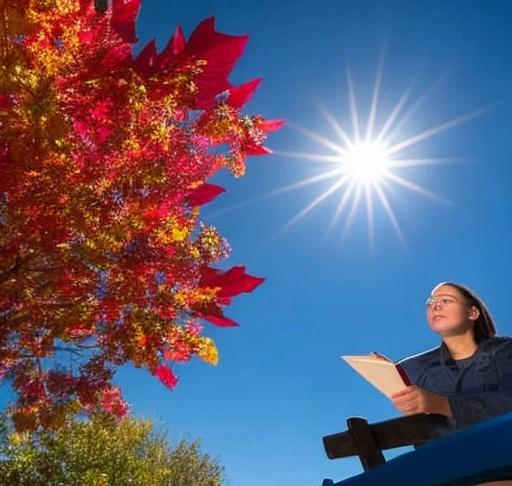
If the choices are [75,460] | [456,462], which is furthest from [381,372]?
[75,460]

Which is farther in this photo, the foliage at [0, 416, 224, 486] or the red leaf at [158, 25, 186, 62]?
the foliage at [0, 416, 224, 486]

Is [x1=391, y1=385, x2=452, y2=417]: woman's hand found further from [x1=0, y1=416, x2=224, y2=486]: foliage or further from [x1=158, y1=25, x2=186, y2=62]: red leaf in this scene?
[x1=0, y1=416, x2=224, y2=486]: foliage

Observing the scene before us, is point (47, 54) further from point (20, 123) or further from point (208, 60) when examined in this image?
point (208, 60)

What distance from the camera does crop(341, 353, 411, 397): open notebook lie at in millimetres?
2959

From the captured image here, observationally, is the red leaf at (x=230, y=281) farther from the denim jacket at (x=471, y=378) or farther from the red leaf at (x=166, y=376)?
the denim jacket at (x=471, y=378)

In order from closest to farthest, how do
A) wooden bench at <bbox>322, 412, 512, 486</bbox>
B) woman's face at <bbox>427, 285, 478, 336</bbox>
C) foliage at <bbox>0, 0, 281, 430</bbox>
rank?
wooden bench at <bbox>322, 412, 512, 486</bbox>, woman's face at <bbox>427, 285, 478, 336</bbox>, foliage at <bbox>0, 0, 281, 430</bbox>

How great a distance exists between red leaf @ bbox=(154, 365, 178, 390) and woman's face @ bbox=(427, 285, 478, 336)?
5852 millimetres

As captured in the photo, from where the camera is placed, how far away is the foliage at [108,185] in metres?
7.03

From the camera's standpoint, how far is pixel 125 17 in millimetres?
8664

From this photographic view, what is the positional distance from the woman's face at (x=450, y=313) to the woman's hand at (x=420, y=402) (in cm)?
83

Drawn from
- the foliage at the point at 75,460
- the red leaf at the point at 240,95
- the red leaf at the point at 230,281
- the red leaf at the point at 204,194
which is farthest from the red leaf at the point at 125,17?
the foliage at the point at 75,460

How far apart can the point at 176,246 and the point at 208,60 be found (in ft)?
9.10

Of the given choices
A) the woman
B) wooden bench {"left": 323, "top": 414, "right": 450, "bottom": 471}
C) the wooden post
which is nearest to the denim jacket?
the woman

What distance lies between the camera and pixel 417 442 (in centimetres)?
270
